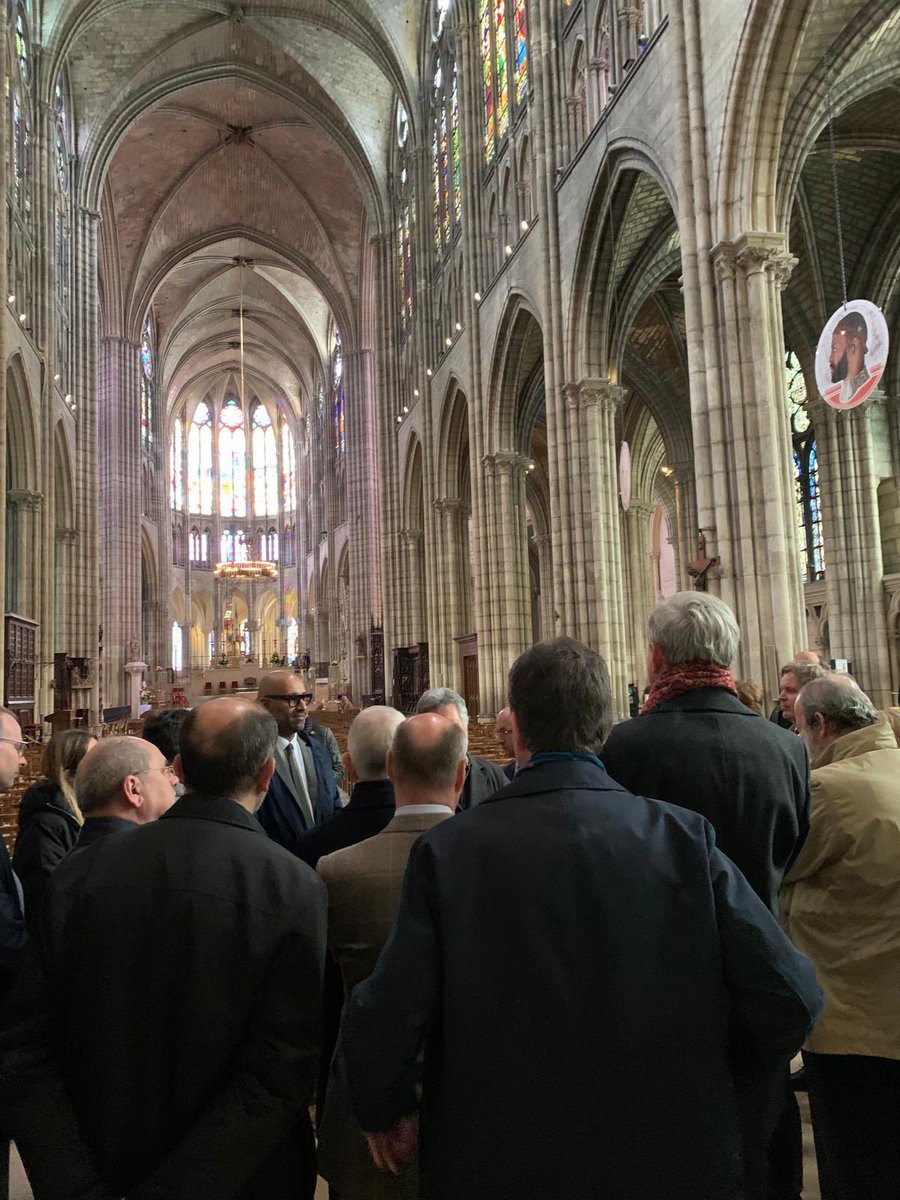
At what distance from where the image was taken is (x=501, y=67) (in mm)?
18422

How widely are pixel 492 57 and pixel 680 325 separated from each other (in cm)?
771

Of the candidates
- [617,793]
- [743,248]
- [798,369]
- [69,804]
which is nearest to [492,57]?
[798,369]

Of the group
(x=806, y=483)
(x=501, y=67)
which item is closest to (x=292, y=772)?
(x=501, y=67)

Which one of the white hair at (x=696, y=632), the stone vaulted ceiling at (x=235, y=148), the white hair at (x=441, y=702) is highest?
the stone vaulted ceiling at (x=235, y=148)

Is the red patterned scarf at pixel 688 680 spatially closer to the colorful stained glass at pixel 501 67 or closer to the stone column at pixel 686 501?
the colorful stained glass at pixel 501 67

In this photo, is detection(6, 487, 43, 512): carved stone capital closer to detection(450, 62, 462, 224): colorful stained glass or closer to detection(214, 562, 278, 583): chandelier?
detection(450, 62, 462, 224): colorful stained glass

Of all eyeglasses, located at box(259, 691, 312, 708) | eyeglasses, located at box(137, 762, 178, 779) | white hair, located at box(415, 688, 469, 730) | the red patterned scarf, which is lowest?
eyeglasses, located at box(137, 762, 178, 779)

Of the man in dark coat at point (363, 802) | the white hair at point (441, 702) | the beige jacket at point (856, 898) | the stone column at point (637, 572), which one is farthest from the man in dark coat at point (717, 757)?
the stone column at point (637, 572)

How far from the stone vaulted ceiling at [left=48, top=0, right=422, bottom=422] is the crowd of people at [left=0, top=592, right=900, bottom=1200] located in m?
25.8

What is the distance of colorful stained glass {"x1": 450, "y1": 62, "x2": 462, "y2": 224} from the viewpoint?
2166cm

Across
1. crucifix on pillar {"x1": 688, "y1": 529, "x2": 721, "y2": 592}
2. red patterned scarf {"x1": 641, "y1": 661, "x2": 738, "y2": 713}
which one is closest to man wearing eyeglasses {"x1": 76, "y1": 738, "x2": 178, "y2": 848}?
red patterned scarf {"x1": 641, "y1": 661, "x2": 738, "y2": 713}

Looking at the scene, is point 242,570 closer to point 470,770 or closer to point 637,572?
point 637,572

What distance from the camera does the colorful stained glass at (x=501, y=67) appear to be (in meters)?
18.0

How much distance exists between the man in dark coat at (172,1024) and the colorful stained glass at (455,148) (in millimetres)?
21885
